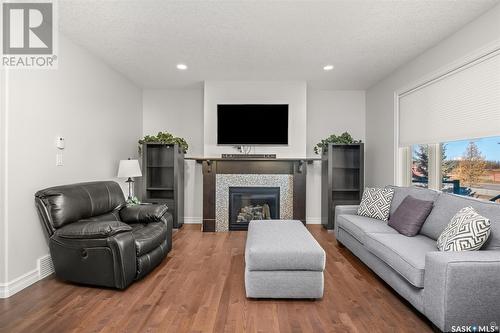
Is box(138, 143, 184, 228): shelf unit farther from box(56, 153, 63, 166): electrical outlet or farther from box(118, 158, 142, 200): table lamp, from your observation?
box(56, 153, 63, 166): electrical outlet

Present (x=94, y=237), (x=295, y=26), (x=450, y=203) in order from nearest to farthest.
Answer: (x=94, y=237) < (x=450, y=203) < (x=295, y=26)

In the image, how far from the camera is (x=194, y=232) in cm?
437

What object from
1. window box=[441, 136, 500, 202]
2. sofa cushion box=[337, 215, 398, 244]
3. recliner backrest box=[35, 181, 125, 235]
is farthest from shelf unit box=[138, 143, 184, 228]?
window box=[441, 136, 500, 202]

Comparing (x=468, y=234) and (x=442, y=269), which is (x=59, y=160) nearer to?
(x=442, y=269)

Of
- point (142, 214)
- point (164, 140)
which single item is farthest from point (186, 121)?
point (142, 214)

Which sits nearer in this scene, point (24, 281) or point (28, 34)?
point (24, 281)

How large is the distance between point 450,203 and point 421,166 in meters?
1.37

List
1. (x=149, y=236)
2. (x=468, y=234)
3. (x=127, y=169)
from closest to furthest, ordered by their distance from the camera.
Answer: (x=468, y=234)
(x=149, y=236)
(x=127, y=169)

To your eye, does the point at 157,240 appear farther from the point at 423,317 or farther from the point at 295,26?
the point at 295,26

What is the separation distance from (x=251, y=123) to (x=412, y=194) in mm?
2656

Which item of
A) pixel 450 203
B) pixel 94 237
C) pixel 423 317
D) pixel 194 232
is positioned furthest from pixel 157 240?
pixel 450 203

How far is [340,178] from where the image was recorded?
4875 millimetres

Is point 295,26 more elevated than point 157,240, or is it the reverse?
point 295,26

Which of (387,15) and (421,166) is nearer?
(387,15)
